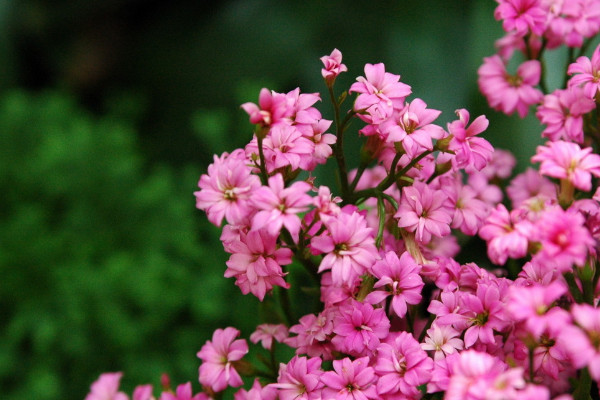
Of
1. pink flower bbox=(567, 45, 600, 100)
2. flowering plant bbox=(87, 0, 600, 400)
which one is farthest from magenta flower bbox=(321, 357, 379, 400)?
pink flower bbox=(567, 45, 600, 100)

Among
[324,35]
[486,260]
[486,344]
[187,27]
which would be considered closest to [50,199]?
[187,27]

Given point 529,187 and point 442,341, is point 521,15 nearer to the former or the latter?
point 529,187

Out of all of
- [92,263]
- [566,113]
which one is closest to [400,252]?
[566,113]

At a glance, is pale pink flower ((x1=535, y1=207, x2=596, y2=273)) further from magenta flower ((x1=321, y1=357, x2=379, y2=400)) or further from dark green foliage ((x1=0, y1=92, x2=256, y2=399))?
dark green foliage ((x1=0, y1=92, x2=256, y2=399))

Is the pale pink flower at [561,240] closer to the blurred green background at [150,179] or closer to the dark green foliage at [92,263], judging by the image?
the blurred green background at [150,179]

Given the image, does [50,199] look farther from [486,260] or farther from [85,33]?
[486,260]

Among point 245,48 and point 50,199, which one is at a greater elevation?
point 245,48
